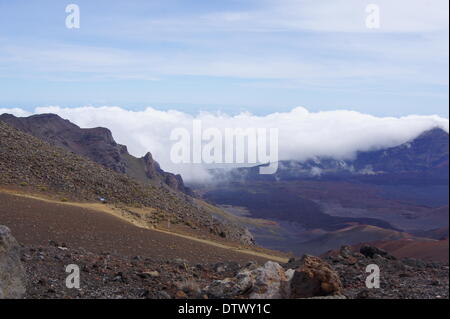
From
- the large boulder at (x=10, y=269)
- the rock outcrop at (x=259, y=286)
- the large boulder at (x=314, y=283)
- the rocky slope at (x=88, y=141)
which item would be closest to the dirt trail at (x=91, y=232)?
the large boulder at (x=10, y=269)

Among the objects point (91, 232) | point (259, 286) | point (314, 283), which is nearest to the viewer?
point (314, 283)

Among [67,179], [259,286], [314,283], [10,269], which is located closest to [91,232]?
[10,269]

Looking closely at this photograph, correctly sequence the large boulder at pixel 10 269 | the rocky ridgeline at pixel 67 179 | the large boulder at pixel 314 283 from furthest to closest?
1. the rocky ridgeline at pixel 67 179
2. the large boulder at pixel 314 283
3. the large boulder at pixel 10 269

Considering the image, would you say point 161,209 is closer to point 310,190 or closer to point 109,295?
point 109,295

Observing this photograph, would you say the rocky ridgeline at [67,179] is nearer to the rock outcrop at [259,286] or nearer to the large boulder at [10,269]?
the large boulder at [10,269]

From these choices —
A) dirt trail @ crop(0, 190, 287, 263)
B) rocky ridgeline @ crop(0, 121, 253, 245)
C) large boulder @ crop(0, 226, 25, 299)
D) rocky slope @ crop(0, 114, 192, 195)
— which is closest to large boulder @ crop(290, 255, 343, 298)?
large boulder @ crop(0, 226, 25, 299)

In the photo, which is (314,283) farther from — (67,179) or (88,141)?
(88,141)

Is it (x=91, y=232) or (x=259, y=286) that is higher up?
(x=259, y=286)
